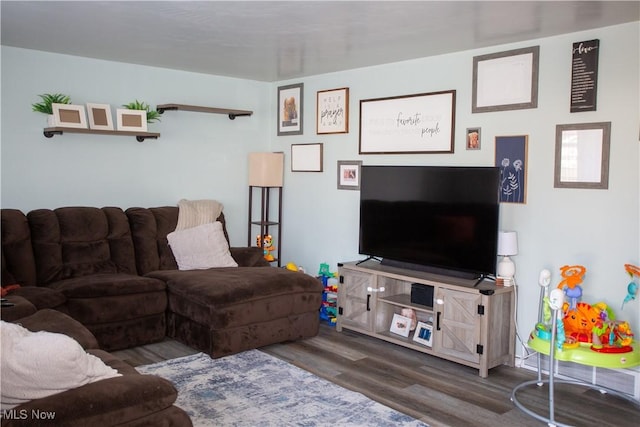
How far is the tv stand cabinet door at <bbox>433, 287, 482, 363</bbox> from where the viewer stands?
3.89 metres

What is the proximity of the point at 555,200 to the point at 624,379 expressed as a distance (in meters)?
1.19

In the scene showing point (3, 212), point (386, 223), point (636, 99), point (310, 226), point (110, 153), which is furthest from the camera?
point (310, 226)

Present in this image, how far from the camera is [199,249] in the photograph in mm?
4984

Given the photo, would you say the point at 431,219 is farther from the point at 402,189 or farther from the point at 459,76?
the point at 459,76

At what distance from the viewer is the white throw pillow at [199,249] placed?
16.3 ft

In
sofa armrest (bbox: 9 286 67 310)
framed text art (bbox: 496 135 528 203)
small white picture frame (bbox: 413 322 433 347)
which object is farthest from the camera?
small white picture frame (bbox: 413 322 433 347)

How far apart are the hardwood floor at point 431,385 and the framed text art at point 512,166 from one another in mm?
1209

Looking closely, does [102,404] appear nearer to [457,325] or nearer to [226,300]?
[226,300]

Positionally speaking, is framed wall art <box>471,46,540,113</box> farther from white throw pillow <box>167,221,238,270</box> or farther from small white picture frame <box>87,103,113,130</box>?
small white picture frame <box>87,103,113,130</box>

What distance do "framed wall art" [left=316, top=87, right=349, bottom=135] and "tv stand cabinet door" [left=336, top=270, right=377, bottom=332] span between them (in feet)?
4.64

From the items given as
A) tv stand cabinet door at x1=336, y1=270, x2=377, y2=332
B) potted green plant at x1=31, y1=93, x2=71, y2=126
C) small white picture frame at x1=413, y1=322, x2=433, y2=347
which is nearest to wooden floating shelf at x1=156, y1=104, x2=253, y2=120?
potted green plant at x1=31, y1=93, x2=71, y2=126

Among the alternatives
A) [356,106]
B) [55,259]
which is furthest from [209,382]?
[356,106]

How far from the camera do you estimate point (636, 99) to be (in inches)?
138
